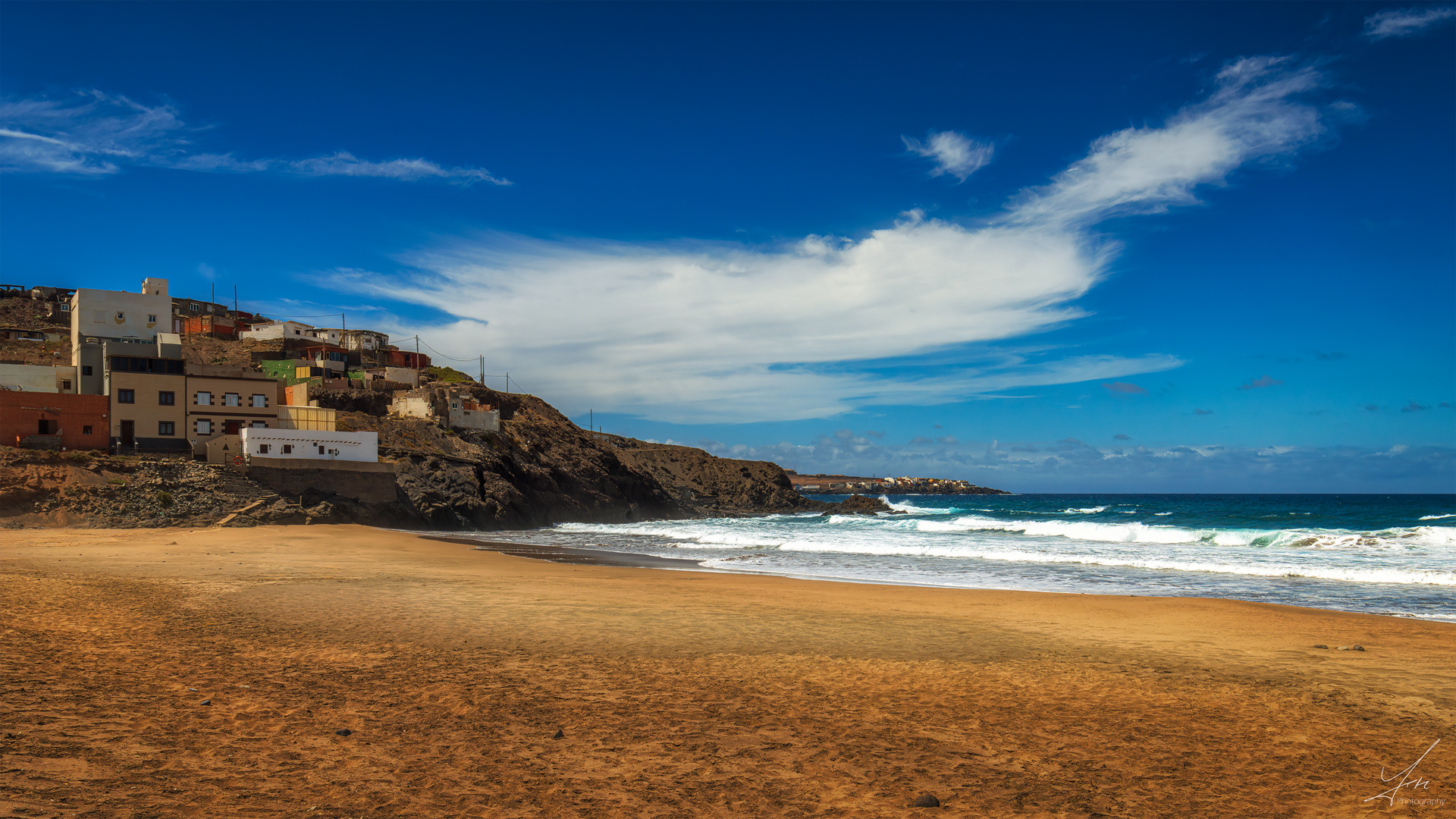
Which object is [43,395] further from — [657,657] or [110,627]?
[657,657]

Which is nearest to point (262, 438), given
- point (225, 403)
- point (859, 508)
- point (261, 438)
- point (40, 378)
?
point (261, 438)

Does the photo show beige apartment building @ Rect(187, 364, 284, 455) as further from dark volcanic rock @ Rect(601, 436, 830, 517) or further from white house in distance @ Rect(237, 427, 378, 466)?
dark volcanic rock @ Rect(601, 436, 830, 517)

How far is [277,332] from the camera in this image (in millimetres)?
80438

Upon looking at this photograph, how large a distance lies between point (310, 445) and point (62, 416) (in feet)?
39.9

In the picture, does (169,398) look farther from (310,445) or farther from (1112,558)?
(1112,558)

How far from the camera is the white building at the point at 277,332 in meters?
80.2

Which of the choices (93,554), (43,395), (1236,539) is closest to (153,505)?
(43,395)

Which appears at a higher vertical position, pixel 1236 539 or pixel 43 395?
pixel 43 395

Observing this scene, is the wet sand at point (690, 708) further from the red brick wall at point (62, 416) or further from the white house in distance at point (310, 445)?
the red brick wall at point (62, 416)

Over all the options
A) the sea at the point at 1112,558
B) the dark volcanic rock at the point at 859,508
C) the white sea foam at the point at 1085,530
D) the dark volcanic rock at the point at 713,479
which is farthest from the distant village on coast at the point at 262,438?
the white sea foam at the point at 1085,530

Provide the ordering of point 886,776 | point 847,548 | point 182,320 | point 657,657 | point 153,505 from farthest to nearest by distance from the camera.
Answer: point 182,320 → point 153,505 → point 847,548 → point 657,657 → point 886,776

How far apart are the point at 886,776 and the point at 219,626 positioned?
360 inches

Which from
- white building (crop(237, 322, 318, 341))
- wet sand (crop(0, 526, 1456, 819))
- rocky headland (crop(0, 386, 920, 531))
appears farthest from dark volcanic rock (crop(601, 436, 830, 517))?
wet sand (crop(0, 526, 1456, 819))

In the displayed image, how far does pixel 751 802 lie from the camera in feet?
16.1
